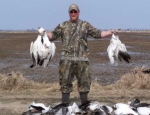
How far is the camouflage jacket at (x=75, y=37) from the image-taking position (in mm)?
7363

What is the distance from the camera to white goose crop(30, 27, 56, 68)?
24.3 ft

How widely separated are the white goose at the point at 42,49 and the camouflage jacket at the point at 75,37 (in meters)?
0.33

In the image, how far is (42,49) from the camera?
7.49 meters

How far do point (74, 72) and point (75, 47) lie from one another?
1.86 ft

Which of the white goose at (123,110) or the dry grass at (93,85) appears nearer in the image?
the white goose at (123,110)

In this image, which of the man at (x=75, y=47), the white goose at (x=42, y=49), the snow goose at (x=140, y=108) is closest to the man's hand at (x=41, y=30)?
the white goose at (x=42, y=49)

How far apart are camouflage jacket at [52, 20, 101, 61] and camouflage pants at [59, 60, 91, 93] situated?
0.11 metres

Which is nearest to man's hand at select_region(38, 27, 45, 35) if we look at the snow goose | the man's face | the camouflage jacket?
the camouflage jacket

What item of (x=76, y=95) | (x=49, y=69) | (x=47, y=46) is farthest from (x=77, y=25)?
(x=49, y=69)

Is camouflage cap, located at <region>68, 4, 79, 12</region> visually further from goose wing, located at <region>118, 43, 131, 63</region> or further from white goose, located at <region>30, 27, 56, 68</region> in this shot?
goose wing, located at <region>118, 43, 131, 63</region>

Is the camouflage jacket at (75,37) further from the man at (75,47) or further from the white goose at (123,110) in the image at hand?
the white goose at (123,110)

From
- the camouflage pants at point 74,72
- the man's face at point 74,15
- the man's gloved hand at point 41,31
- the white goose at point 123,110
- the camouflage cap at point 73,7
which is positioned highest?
the camouflage cap at point 73,7

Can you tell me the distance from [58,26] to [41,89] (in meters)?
5.77

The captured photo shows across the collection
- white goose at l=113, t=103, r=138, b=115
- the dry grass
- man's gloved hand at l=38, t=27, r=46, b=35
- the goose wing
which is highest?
man's gloved hand at l=38, t=27, r=46, b=35
